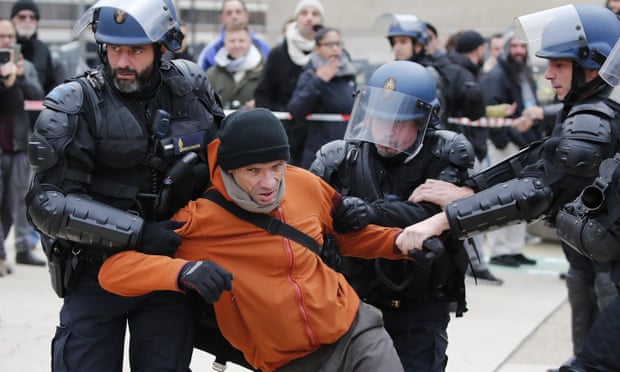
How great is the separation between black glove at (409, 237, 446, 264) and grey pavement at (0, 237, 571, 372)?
2.26 meters

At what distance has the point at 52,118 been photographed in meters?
3.35

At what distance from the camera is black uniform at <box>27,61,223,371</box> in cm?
334

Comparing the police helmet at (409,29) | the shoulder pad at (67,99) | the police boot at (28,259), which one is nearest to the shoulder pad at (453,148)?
the shoulder pad at (67,99)

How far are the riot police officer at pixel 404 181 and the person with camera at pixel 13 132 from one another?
14.0ft

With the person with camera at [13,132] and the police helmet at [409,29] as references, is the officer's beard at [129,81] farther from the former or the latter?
the person with camera at [13,132]

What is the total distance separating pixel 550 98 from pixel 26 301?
5.33 meters

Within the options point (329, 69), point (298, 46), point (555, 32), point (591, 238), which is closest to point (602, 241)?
point (591, 238)

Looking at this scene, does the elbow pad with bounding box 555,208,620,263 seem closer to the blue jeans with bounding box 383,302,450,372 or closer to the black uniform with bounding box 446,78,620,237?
the black uniform with bounding box 446,78,620,237

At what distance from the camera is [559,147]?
370 centimetres

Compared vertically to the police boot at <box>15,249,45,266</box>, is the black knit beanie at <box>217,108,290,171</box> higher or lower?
higher

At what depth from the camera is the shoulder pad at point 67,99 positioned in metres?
3.37

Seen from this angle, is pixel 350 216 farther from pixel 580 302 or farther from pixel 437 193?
pixel 580 302

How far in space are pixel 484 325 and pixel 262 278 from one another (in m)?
3.56

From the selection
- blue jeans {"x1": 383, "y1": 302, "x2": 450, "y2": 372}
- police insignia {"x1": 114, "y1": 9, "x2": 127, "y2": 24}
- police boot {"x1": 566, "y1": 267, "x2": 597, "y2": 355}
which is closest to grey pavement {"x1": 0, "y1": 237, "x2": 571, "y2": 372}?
police boot {"x1": 566, "y1": 267, "x2": 597, "y2": 355}
